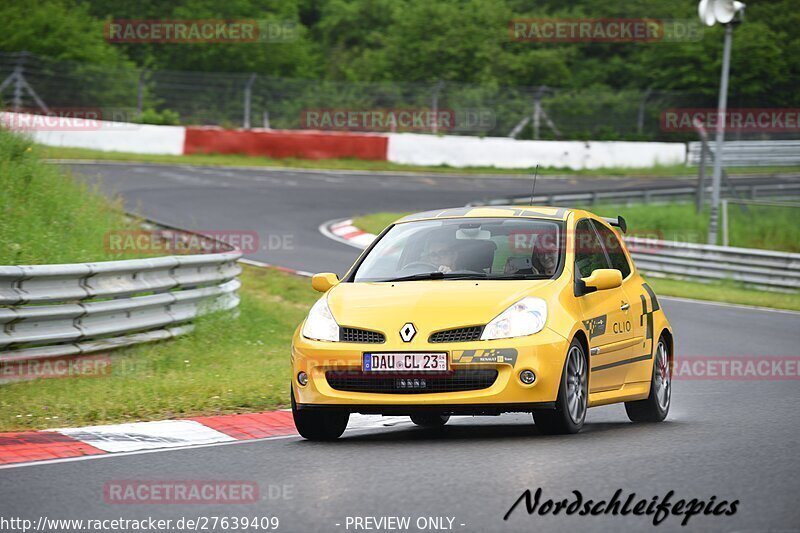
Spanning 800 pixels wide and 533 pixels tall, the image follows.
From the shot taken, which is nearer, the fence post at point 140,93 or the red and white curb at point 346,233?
the red and white curb at point 346,233

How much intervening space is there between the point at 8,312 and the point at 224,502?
4759 millimetres

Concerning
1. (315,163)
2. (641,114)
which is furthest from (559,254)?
(641,114)

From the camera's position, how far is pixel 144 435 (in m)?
8.65

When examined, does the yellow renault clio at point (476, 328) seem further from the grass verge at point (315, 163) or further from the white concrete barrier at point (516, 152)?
the white concrete barrier at point (516, 152)

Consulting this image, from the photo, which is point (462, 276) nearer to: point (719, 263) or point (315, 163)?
point (719, 263)

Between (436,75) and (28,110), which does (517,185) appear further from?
(436,75)

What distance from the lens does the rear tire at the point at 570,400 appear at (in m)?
8.11

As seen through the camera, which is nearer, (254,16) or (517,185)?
(517,185)

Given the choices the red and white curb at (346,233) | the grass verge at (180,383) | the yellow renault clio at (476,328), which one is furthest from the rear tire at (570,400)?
the red and white curb at (346,233)

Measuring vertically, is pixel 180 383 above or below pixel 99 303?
below

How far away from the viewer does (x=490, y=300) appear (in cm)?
819

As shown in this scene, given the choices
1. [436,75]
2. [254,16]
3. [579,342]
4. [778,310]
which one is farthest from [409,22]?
[579,342]

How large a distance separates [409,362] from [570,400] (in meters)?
1.09

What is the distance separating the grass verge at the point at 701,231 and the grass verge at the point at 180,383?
397 inches
